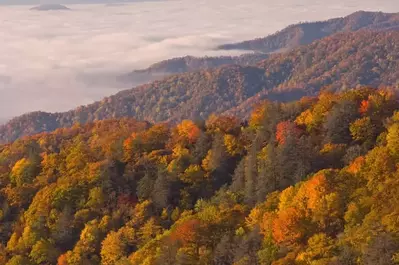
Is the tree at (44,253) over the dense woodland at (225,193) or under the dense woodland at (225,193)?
under

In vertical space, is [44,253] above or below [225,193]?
below

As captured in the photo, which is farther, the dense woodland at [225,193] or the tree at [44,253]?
the tree at [44,253]

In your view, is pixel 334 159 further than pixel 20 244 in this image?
No

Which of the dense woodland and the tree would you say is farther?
the tree

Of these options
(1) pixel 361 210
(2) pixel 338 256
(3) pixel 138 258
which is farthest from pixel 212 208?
(2) pixel 338 256

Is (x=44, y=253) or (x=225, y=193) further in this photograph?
Result: (x=44, y=253)

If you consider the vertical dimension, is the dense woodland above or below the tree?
above

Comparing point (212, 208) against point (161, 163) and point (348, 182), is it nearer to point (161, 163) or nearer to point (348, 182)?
point (348, 182)

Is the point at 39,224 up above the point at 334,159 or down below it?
below
